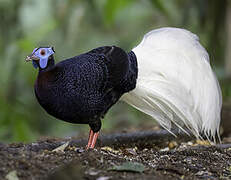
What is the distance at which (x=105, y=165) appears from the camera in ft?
11.7

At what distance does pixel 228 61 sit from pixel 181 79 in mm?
4911

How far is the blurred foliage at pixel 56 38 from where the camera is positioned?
31.1ft

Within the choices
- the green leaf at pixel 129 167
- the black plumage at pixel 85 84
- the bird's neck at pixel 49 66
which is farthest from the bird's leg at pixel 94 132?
the green leaf at pixel 129 167

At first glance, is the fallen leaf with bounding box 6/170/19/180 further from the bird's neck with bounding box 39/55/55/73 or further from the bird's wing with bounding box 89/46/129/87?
the bird's wing with bounding box 89/46/129/87

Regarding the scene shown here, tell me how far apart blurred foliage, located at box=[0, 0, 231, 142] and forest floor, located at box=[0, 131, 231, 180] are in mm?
3927

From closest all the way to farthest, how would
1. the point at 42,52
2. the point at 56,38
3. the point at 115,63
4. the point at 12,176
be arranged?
the point at 12,176, the point at 42,52, the point at 115,63, the point at 56,38

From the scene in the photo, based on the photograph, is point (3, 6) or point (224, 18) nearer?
point (224, 18)

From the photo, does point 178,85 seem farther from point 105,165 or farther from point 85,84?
point 105,165

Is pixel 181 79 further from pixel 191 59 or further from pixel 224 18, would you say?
pixel 224 18

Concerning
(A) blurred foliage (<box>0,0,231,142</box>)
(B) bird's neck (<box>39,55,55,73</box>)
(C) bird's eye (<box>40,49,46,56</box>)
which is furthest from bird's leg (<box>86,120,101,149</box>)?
(A) blurred foliage (<box>0,0,231,142</box>)

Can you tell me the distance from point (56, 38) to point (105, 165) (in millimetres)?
12280

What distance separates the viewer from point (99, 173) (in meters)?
3.33

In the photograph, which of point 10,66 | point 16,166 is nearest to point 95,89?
point 16,166

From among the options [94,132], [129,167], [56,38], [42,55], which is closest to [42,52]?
[42,55]
